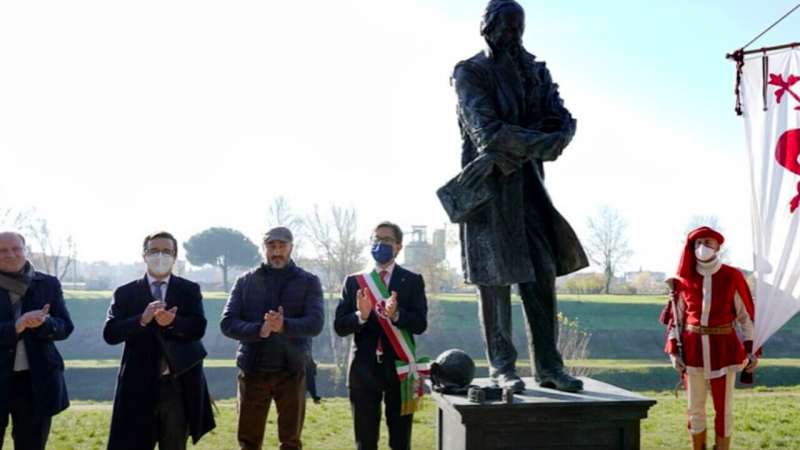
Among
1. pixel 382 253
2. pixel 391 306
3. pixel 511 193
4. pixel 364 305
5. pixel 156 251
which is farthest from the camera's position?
pixel 382 253

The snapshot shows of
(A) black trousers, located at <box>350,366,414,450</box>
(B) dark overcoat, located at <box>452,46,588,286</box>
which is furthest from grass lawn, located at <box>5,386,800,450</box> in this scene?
(B) dark overcoat, located at <box>452,46,588,286</box>

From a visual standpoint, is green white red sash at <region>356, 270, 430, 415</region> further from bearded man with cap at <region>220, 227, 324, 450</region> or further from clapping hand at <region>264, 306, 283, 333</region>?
clapping hand at <region>264, 306, 283, 333</region>

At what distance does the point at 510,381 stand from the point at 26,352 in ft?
10.5

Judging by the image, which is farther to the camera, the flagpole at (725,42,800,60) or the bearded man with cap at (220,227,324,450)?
the flagpole at (725,42,800,60)

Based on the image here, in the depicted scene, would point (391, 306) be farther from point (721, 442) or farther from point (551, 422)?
point (721, 442)

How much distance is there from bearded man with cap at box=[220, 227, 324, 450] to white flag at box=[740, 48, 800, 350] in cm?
379

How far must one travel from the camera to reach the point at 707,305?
18.1 feet

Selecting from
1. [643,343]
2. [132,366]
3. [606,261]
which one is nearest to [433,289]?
[643,343]

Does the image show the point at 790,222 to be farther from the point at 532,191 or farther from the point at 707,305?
the point at 532,191

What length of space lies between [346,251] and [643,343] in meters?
15.0

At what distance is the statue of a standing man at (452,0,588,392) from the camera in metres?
4.17

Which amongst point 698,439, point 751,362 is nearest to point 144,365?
point 698,439

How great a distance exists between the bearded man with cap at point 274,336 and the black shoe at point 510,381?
1.47 m

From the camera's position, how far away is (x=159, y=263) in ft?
16.8
